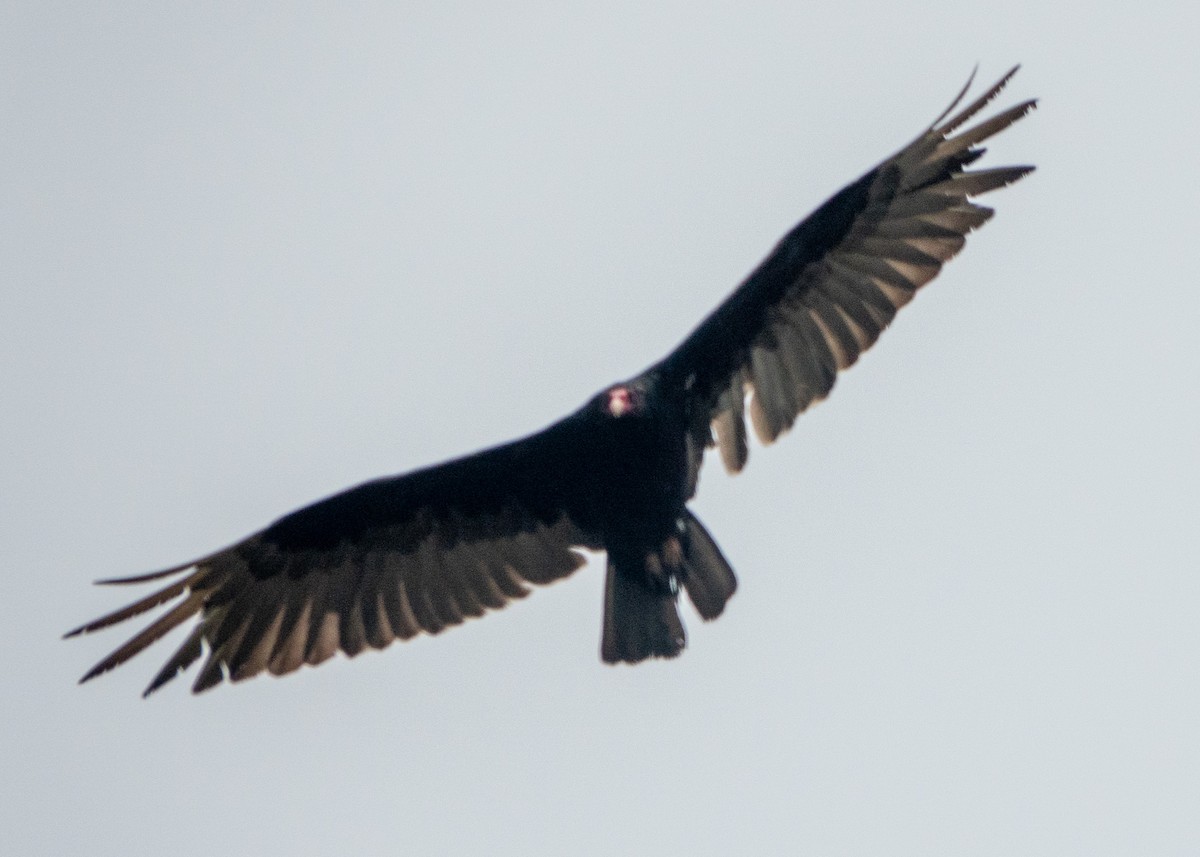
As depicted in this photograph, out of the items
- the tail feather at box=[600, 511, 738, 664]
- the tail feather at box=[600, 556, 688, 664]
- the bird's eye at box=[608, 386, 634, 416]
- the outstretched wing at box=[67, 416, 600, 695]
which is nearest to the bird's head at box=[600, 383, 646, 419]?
the bird's eye at box=[608, 386, 634, 416]

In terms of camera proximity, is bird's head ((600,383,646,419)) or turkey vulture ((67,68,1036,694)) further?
turkey vulture ((67,68,1036,694))

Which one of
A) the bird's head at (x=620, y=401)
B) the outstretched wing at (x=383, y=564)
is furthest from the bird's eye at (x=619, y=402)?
the outstretched wing at (x=383, y=564)

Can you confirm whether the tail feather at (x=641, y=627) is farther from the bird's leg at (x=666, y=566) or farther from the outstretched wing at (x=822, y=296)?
the outstretched wing at (x=822, y=296)

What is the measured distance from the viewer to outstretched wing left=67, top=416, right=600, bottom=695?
28.6 feet

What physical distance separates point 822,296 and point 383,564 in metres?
2.51

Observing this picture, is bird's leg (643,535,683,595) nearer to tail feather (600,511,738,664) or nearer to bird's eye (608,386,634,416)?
tail feather (600,511,738,664)

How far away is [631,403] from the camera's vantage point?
7.94m

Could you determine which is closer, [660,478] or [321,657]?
[660,478]

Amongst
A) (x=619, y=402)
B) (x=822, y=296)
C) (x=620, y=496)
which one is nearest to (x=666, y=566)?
(x=620, y=496)

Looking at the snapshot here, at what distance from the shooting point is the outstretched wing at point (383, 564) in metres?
8.70

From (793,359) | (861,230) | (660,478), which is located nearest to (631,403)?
(660,478)

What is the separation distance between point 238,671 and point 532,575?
4.85 ft

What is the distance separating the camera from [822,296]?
8.52 metres

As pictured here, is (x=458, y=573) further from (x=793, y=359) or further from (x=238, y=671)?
(x=793, y=359)
